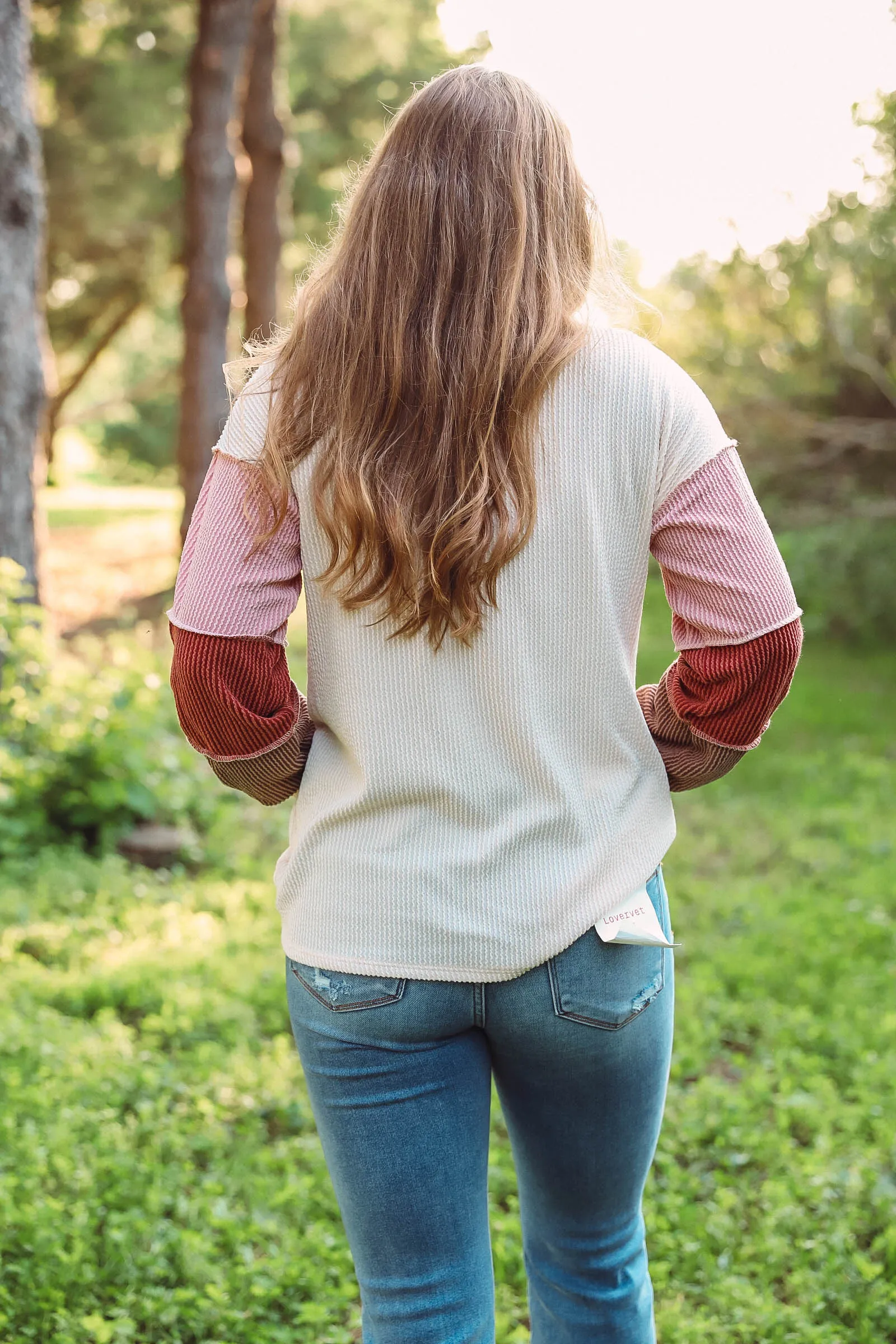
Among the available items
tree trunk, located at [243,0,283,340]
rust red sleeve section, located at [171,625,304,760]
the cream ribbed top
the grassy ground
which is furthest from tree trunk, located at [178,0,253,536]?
the cream ribbed top

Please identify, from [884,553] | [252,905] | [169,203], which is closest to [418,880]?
[252,905]

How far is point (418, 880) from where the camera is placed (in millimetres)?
1359

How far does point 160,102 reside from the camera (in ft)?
43.8

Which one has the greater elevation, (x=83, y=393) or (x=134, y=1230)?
(x=134, y=1230)

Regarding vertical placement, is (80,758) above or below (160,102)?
below

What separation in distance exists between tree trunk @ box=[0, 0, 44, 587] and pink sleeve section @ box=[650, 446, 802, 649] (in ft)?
15.9

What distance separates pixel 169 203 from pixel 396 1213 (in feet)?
50.2

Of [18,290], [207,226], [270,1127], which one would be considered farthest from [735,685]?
[207,226]

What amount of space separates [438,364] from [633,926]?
659 millimetres

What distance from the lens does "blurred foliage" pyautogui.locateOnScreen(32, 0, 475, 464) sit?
12781 millimetres

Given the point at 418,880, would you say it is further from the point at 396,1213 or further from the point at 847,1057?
the point at 847,1057

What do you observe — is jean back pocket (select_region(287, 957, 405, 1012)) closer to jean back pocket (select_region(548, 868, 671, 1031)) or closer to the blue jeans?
the blue jeans

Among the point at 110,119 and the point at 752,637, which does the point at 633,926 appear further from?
the point at 110,119

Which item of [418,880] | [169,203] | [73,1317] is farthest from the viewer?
[169,203]
